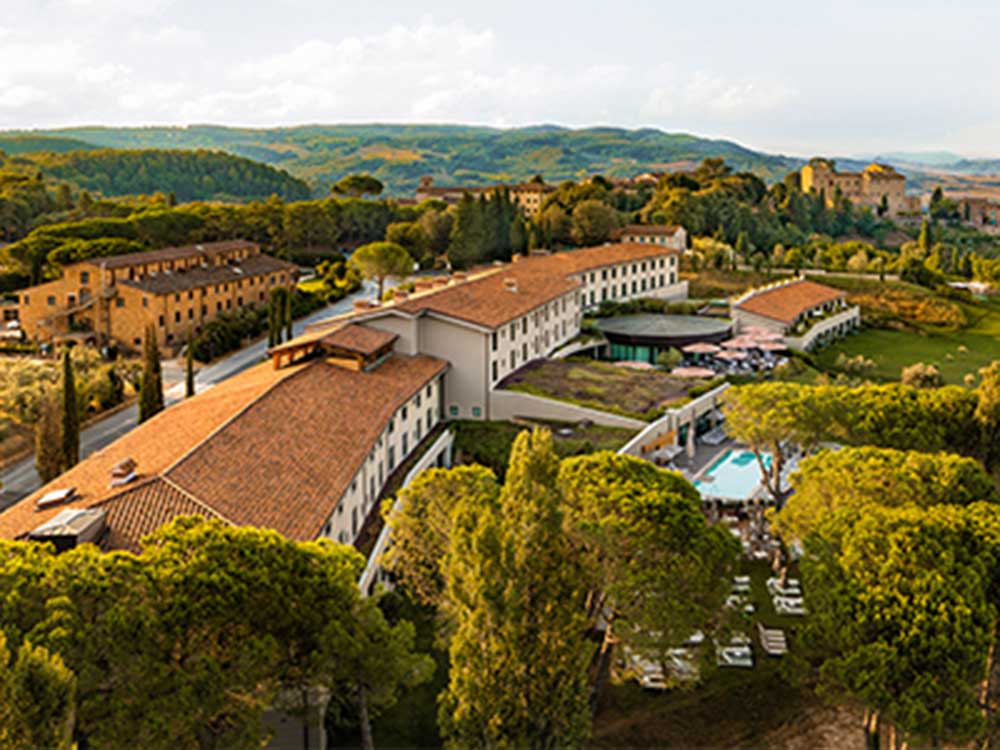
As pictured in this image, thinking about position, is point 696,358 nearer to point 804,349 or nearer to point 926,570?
point 804,349

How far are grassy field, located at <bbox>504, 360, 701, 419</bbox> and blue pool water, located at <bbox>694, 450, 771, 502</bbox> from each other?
4314mm

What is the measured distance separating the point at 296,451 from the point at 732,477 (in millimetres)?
21866

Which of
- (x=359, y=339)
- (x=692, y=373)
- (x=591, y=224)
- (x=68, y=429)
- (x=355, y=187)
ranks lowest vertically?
(x=692, y=373)

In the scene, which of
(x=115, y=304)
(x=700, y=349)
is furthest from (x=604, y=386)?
(x=115, y=304)

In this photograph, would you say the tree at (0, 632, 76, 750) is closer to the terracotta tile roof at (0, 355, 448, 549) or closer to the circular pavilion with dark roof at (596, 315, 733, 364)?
the terracotta tile roof at (0, 355, 448, 549)

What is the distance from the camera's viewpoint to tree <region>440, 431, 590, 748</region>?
59.3 ft

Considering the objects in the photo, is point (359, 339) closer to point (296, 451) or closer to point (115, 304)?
point (296, 451)

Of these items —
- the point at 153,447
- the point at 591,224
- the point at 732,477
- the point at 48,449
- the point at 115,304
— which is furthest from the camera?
the point at 591,224

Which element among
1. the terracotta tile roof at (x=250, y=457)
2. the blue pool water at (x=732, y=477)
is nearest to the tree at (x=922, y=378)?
the blue pool water at (x=732, y=477)

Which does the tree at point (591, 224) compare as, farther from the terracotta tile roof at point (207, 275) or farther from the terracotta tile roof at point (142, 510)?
the terracotta tile roof at point (142, 510)

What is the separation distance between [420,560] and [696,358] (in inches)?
1728

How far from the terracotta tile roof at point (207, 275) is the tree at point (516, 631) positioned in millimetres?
55404

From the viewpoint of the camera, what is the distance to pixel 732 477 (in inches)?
1673

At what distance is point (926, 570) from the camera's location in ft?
72.4
